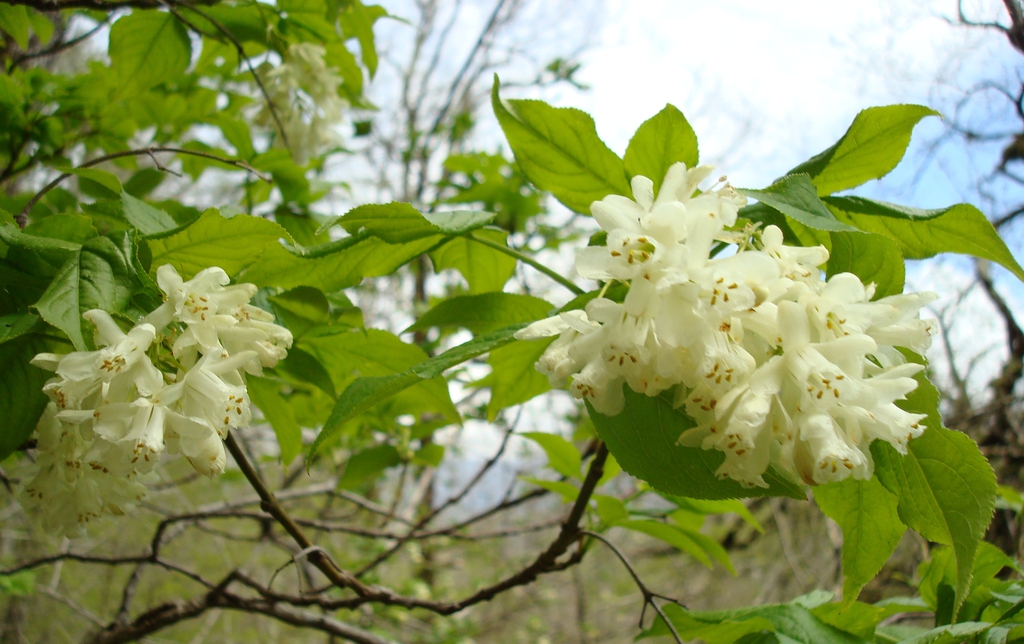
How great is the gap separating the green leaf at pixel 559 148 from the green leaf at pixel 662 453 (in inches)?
12.8

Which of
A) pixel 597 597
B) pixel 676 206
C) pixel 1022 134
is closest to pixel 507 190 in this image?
pixel 676 206

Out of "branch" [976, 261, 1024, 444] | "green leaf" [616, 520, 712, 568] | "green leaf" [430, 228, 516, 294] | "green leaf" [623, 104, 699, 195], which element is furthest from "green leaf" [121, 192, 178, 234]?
"branch" [976, 261, 1024, 444]

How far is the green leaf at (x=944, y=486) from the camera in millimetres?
646

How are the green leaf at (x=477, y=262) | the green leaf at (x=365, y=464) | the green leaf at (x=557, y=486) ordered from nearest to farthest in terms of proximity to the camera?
the green leaf at (x=477, y=262)
the green leaf at (x=557, y=486)
the green leaf at (x=365, y=464)

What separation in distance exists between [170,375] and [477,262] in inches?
24.7

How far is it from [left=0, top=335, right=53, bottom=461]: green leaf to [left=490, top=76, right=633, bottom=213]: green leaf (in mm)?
667

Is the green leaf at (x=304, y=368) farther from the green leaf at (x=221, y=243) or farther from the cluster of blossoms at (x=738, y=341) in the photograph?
the cluster of blossoms at (x=738, y=341)

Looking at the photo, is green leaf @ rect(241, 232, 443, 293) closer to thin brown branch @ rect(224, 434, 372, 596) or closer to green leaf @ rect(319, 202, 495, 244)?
green leaf @ rect(319, 202, 495, 244)

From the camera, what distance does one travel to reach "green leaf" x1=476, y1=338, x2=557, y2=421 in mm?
1016

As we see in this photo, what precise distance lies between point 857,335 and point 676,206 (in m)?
0.22

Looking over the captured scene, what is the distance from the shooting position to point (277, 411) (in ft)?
3.38

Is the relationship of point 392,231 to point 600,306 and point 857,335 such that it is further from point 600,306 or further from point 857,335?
point 857,335

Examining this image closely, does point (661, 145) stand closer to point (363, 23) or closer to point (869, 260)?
point (869, 260)

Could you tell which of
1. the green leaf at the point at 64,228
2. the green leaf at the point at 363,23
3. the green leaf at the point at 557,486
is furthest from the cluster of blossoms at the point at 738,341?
the green leaf at the point at 363,23
